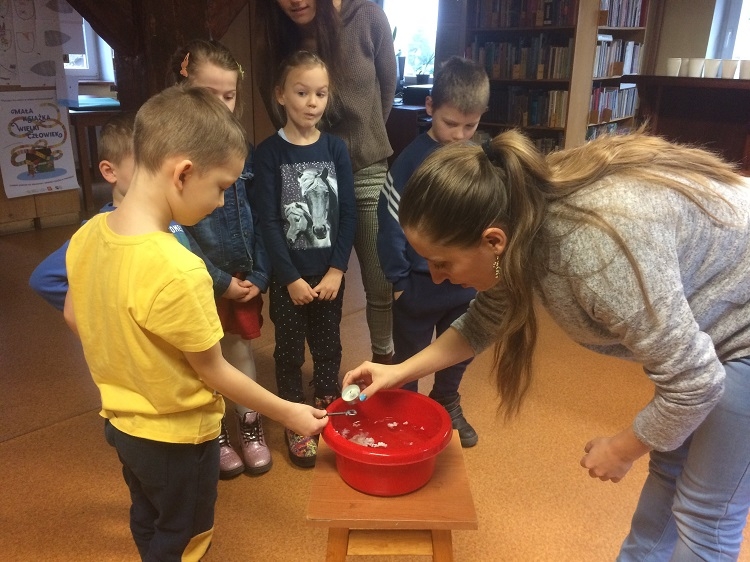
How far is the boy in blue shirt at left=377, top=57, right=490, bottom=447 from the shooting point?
5.75 feet

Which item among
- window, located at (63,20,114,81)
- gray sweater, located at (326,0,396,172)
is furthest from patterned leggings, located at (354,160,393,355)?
window, located at (63,20,114,81)

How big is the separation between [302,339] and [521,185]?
1.11m

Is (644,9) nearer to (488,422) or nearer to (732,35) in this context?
(732,35)

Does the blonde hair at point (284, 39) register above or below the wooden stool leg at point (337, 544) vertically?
above

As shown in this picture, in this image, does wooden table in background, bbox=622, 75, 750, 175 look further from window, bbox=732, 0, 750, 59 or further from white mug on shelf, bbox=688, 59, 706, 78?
window, bbox=732, 0, 750, 59

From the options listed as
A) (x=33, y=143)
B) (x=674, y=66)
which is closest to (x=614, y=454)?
(x=674, y=66)

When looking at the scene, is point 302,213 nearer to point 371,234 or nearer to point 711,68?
point 371,234

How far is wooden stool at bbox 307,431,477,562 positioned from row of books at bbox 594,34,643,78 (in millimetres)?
3750

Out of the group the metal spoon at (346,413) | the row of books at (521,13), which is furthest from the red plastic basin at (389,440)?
the row of books at (521,13)

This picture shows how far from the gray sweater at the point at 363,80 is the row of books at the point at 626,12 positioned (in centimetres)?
277

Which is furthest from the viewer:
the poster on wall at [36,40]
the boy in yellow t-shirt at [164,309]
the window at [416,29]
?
the window at [416,29]

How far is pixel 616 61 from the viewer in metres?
4.43

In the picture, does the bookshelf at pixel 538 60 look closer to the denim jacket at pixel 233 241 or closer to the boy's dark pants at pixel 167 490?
the denim jacket at pixel 233 241

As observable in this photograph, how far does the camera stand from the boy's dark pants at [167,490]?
1.14 metres
